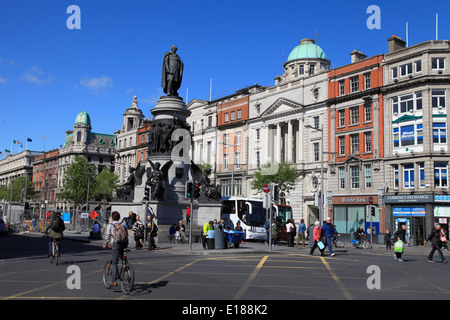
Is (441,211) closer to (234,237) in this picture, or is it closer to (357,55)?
(357,55)

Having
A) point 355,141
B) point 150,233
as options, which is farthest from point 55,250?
point 355,141

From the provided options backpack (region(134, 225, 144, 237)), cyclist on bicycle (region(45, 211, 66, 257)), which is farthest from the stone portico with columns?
cyclist on bicycle (region(45, 211, 66, 257))

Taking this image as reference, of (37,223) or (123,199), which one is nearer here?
(123,199)

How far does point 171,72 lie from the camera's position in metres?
31.0

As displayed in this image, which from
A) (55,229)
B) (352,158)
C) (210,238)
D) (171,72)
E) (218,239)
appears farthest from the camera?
(352,158)

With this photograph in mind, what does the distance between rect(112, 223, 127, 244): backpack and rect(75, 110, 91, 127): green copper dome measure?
120062 mm

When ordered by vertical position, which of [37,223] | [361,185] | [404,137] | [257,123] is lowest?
[37,223]

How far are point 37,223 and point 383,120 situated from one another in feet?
131

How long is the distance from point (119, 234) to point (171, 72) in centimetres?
2221

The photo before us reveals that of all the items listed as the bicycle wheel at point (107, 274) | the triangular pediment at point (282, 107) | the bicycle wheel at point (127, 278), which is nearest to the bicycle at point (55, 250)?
the bicycle wheel at point (107, 274)

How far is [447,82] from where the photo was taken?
146 ft

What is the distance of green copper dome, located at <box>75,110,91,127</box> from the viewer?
409ft
